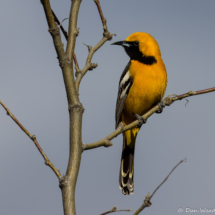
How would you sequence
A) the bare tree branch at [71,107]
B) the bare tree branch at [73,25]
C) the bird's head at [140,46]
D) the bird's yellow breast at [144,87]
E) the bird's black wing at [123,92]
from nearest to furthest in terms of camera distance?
1. the bare tree branch at [71,107]
2. the bare tree branch at [73,25]
3. the bird's yellow breast at [144,87]
4. the bird's black wing at [123,92]
5. the bird's head at [140,46]

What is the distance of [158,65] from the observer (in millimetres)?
4754

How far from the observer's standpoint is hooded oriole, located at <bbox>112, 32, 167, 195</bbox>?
455cm

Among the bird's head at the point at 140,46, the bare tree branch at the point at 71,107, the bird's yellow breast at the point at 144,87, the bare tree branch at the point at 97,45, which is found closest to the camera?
the bare tree branch at the point at 71,107

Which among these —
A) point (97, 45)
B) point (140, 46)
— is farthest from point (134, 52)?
point (97, 45)

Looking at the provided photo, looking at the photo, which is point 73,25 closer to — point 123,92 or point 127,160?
point 123,92

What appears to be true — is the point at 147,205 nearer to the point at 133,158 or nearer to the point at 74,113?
the point at 74,113

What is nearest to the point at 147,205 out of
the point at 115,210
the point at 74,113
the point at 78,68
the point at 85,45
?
the point at 115,210

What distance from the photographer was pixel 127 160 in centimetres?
540

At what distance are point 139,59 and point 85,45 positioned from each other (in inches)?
92.9

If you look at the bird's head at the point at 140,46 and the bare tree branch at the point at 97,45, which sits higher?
the bird's head at the point at 140,46

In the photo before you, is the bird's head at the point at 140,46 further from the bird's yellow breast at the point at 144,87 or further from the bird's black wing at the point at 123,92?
the bird's black wing at the point at 123,92

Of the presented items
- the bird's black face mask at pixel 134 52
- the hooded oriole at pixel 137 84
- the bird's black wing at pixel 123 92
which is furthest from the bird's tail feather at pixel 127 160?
the bird's black face mask at pixel 134 52

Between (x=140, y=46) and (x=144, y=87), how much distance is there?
86cm

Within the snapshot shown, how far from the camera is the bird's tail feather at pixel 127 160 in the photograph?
16.6ft
